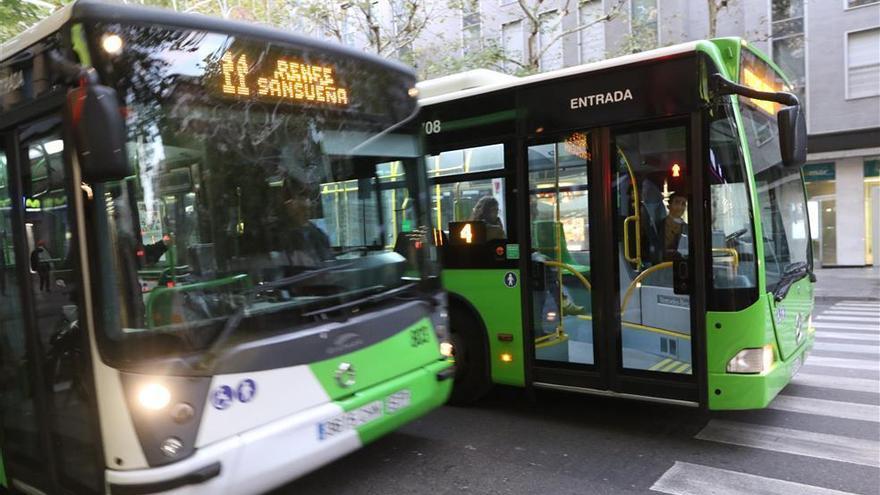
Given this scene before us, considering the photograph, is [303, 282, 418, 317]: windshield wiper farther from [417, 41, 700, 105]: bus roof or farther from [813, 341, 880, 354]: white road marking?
[813, 341, 880, 354]: white road marking

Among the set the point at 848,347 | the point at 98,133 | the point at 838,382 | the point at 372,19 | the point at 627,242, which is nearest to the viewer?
the point at 98,133

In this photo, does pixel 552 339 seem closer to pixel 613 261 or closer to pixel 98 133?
pixel 613 261

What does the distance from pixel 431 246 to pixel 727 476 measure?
8.39 ft

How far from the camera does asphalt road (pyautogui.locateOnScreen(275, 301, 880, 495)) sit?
4.14 metres

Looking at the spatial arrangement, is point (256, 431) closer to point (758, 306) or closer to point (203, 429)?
point (203, 429)

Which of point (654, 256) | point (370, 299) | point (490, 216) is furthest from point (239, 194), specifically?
point (654, 256)

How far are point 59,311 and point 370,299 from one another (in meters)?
1.66

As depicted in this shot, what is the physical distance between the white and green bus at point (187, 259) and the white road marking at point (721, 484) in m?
1.83

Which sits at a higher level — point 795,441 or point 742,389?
point 742,389

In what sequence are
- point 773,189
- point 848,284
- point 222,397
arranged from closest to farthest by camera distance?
point 222,397
point 773,189
point 848,284

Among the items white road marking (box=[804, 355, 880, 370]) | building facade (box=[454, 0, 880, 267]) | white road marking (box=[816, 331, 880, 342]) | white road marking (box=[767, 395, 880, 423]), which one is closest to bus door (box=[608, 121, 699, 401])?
white road marking (box=[767, 395, 880, 423])

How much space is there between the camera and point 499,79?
622 centimetres

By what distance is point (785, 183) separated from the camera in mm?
5402

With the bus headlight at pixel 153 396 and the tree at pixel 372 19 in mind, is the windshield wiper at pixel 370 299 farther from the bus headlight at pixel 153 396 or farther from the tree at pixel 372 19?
the tree at pixel 372 19
